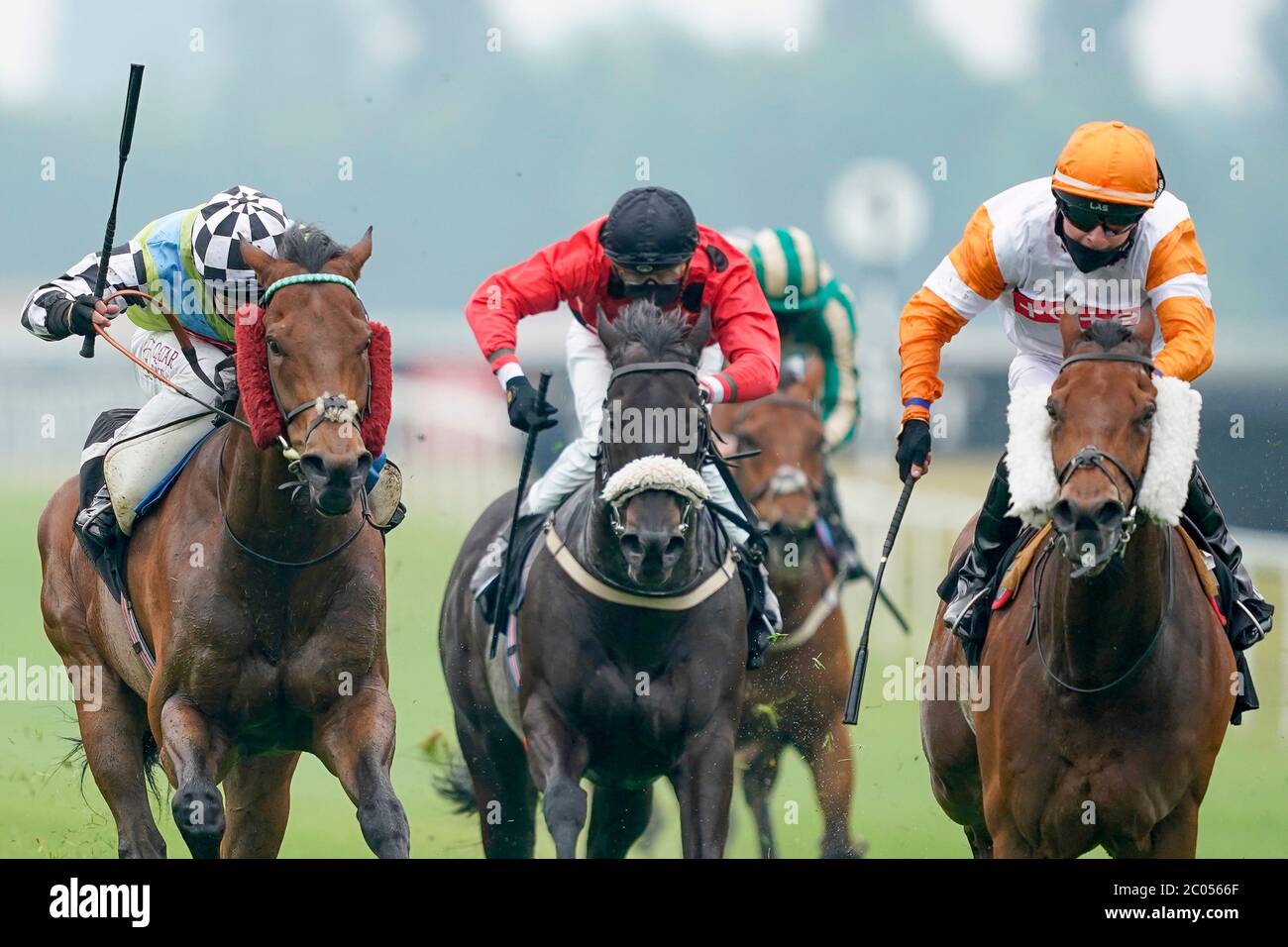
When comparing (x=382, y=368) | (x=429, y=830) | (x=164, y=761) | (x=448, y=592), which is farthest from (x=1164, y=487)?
(x=429, y=830)

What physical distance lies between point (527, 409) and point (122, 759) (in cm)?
162

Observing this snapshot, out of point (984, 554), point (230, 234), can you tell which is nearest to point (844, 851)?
point (984, 554)

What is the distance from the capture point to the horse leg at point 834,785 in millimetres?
7902

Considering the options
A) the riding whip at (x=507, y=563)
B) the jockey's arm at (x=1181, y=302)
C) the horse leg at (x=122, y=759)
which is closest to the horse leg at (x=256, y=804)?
the horse leg at (x=122, y=759)

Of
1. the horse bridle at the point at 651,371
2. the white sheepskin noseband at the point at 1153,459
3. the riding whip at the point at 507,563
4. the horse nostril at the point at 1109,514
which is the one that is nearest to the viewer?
the horse nostril at the point at 1109,514

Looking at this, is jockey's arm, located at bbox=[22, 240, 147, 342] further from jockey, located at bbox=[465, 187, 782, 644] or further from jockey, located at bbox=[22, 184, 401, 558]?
jockey, located at bbox=[465, 187, 782, 644]

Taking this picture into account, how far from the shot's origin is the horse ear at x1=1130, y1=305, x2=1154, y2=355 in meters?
5.18

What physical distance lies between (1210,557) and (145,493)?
2903mm

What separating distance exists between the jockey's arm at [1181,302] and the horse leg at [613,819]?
212 cm

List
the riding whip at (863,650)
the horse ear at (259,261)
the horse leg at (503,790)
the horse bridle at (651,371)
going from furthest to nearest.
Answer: the horse leg at (503,790) < the riding whip at (863,650) < the horse bridle at (651,371) < the horse ear at (259,261)

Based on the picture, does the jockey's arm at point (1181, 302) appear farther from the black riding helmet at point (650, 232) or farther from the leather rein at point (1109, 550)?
the black riding helmet at point (650, 232)

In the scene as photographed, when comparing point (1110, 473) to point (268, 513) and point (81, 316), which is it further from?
point (81, 316)

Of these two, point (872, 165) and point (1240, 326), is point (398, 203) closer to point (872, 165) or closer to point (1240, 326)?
point (872, 165)

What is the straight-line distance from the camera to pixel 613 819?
6.68 metres
